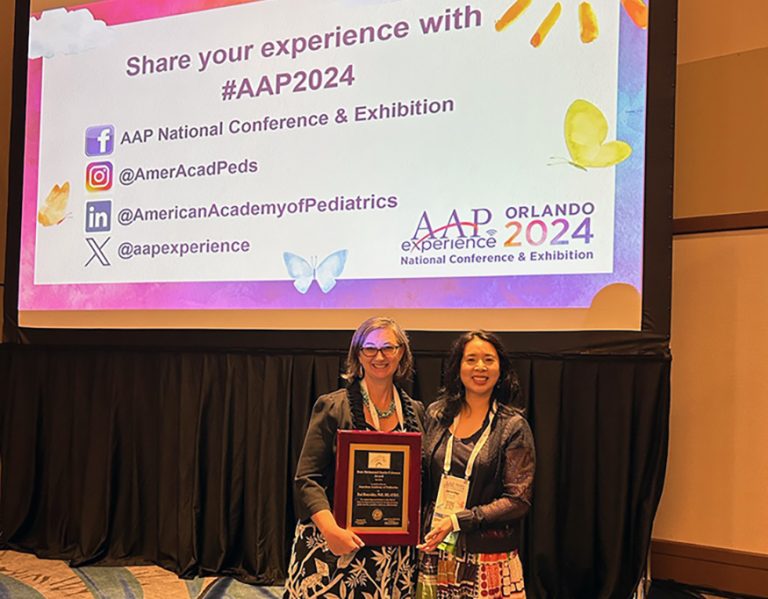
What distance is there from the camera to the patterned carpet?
350cm

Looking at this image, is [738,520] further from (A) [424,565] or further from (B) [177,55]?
(B) [177,55]

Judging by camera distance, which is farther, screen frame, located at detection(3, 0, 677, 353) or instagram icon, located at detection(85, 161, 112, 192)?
instagram icon, located at detection(85, 161, 112, 192)

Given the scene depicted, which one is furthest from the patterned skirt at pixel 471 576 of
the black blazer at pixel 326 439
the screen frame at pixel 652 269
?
the screen frame at pixel 652 269

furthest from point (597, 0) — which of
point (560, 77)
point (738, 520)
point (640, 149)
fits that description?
point (738, 520)

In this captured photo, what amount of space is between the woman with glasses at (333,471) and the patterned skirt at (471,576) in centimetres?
11

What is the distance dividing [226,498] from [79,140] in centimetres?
196

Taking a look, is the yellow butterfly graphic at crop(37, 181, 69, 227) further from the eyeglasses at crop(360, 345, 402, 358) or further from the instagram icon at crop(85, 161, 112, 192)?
the eyeglasses at crop(360, 345, 402, 358)

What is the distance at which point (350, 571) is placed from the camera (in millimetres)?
2096

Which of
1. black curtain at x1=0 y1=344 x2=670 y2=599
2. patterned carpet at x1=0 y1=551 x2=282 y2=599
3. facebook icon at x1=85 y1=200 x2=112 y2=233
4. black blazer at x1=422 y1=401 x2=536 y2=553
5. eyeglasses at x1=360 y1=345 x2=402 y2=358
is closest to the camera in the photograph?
black blazer at x1=422 y1=401 x2=536 y2=553

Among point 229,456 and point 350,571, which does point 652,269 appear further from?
point 229,456

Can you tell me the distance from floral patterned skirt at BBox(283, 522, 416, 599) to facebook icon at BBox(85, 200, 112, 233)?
2.41 metres

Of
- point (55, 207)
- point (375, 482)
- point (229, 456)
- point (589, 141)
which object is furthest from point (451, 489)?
point (55, 207)

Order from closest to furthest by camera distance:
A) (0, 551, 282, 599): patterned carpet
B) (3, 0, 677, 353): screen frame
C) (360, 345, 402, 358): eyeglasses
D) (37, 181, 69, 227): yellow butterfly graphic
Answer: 1. (360, 345, 402, 358): eyeglasses
2. (3, 0, 677, 353): screen frame
3. (0, 551, 282, 599): patterned carpet
4. (37, 181, 69, 227): yellow butterfly graphic

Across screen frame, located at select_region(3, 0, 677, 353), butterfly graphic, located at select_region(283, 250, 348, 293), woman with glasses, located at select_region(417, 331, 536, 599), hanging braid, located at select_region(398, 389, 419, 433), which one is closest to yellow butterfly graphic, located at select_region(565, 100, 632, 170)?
screen frame, located at select_region(3, 0, 677, 353)
